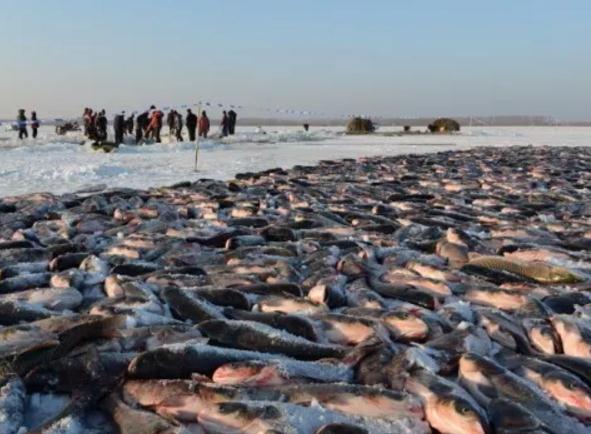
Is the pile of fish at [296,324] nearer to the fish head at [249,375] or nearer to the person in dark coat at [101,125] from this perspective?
the fish head at [249,375]

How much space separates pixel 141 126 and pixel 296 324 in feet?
107

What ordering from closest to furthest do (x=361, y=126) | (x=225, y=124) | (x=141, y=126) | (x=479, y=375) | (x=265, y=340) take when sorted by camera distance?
(x=479, y=375), (x=265, y=340), (x=141, y=126), (x=225, y=124), (x=361, y=126)

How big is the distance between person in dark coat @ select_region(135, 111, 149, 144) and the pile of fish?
25937 mm

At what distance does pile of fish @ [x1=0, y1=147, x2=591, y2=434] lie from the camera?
3387 mm

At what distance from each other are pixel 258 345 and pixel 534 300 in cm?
231

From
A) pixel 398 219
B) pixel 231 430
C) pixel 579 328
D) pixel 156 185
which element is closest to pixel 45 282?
pixel 231 430

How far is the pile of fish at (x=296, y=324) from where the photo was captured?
339cm

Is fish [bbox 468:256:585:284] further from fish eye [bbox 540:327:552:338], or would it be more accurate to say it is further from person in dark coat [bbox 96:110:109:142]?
person in dark coat [bbox 96:110:109:142]

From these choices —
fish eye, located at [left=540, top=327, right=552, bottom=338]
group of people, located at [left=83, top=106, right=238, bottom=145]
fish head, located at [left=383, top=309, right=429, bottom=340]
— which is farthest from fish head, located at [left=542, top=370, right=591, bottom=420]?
group of people, located at [left=83, top=106, right=238, bottom=145]

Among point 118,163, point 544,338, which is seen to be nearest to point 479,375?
point 544,338

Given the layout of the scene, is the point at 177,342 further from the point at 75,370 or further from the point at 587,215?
the point at 587,215

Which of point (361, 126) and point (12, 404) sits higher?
point (361, 126)

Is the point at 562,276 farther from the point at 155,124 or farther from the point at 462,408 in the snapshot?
the point at 155,124

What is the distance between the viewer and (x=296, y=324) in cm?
446
